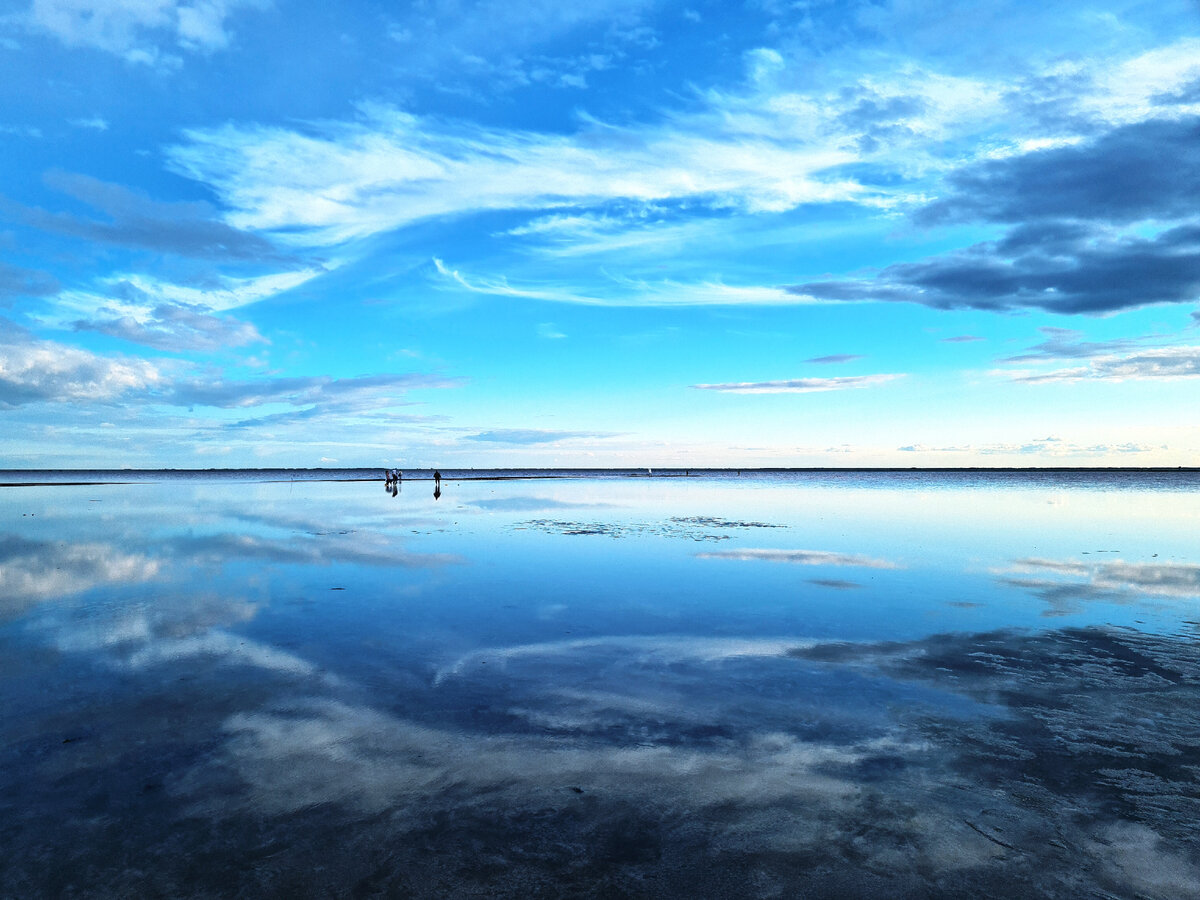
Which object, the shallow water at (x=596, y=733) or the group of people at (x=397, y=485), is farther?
the group of people at (x=397, y=485)

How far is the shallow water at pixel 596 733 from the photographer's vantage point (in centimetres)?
527

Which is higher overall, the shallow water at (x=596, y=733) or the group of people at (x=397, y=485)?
the group of people at (x=397, y=485)

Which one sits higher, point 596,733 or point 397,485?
point 397,485

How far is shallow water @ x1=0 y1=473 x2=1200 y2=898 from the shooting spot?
5.27 meters

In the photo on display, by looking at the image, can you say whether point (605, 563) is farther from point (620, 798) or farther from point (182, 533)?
point (182, 533)

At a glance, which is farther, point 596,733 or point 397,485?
point 397,485

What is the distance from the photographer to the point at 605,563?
66.3 ft

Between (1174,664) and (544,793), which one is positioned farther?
(1174,664)

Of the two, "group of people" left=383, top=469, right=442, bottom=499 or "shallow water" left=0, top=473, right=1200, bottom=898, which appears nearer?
"shallow water" left=0, top=473, right=1200, bottom=898

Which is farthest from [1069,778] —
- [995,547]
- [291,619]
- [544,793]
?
[995,547]

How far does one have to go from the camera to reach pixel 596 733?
7.83m

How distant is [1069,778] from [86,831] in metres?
8.94

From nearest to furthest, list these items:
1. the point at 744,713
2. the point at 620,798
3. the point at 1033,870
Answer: the point at 1033,870 → the point at 620,798 → the point at 744,713

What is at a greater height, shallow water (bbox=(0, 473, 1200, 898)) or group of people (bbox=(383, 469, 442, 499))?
group of people (bbox=(383, 469, 442, 499))
